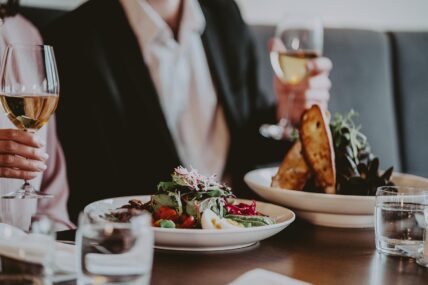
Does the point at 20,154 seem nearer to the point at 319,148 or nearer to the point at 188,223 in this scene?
the point at 188,223

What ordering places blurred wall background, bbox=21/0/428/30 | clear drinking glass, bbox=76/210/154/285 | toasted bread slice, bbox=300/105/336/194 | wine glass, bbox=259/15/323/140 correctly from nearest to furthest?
clear drinking glass, bbox=76/210/154/285 → toasted bread slice, bbox=300/105/336/194 → wine glass, bbox=259/15/323/140 → blurred wall background, bbox=21/0/428/30

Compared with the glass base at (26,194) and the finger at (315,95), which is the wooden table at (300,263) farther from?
the finger at (315,95)

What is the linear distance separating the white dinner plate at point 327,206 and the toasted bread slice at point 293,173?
5 centimetres

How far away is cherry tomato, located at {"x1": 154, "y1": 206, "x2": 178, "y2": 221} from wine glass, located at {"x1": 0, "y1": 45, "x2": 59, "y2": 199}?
0.22 m

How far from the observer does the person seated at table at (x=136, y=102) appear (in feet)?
7.29

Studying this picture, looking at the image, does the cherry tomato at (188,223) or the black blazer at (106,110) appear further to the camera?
the black blazer at (106,110)

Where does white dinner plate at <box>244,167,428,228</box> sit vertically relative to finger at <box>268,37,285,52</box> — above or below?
below

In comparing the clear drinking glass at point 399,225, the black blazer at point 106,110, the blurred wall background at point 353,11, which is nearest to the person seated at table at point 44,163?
the black blazer at point 106,110

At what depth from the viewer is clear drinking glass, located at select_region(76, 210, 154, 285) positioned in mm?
690

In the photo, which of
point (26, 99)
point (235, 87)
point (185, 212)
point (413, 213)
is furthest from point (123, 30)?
point (413, 213)

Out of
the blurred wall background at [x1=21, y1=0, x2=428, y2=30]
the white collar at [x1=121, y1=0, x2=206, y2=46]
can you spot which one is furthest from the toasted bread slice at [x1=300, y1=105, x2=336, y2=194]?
the blurred wall background at [x1=21, y1=0, x2=428, y2=30]

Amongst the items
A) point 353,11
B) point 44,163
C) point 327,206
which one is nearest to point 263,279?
point 327,206

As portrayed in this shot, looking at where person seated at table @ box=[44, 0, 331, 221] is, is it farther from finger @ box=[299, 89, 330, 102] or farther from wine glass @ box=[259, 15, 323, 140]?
wine glass @ box=[259, 15, 323, 140]

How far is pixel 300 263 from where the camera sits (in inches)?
38.5
